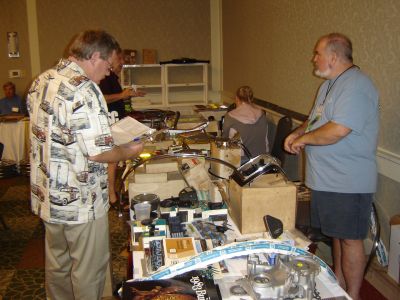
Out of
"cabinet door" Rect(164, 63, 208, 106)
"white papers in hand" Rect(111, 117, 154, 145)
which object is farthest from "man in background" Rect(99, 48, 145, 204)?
"cabinet door" Rect(164, 63, 208, 106)

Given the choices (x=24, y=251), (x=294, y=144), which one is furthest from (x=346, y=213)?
(x=24, y=251)

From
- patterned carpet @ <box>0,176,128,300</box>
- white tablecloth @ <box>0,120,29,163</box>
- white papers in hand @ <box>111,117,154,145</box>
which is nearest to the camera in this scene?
white papers in hand @ <box>111,117,154,145</box>

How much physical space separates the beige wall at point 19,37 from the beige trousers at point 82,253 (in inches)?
204

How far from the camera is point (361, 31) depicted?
261 cm

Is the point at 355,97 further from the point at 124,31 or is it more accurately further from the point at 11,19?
the point at 11,19

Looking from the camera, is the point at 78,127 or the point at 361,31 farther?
the point at 361,31

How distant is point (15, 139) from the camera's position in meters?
5.09

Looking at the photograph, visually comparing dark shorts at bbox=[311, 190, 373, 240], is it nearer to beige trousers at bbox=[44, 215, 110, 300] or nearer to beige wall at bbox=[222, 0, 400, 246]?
beige wall at bbox=[222, 0, 400, 246]

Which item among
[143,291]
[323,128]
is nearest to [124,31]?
[323,128]

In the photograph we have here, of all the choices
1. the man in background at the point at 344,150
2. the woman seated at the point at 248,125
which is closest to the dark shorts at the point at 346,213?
the man in background at the point at 344,150

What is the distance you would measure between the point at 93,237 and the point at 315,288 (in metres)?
1.00

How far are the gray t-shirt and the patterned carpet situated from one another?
1213mm

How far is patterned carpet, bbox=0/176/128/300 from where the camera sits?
261cm

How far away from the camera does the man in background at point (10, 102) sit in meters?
5.63
